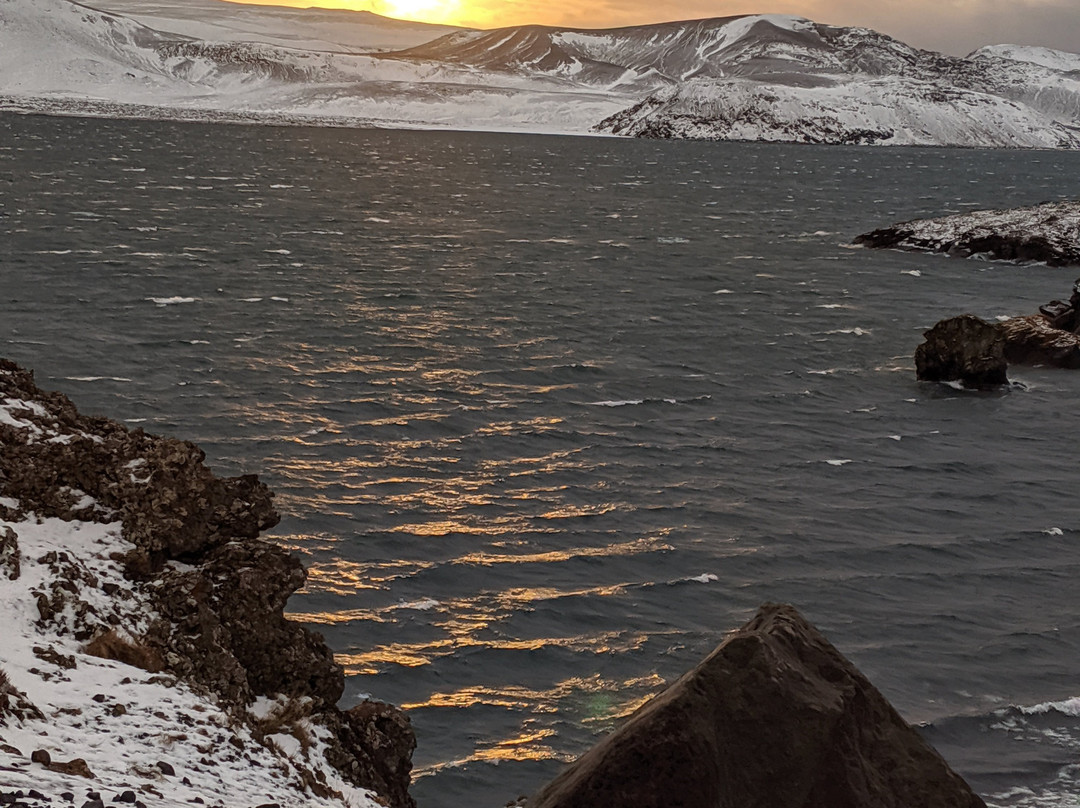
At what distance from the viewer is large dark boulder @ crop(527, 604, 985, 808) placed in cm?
827

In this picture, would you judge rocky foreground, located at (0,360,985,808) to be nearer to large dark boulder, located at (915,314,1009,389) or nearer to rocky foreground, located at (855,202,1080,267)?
large dark boulder, located at (915,314,1009,389)

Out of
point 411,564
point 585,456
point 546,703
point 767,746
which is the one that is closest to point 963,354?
point 585,456

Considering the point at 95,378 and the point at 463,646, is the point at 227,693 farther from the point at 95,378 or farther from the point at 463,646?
the point at 95,378

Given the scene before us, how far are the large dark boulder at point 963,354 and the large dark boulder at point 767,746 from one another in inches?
945

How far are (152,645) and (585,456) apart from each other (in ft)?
49.1

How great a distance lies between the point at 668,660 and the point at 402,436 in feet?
34.0

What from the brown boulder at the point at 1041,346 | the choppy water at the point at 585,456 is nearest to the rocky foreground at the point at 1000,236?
the choppy water at the point at 585,456

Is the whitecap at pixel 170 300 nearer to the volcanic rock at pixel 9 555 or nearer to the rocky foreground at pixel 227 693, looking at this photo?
the rocky foreground at pixel 227 693

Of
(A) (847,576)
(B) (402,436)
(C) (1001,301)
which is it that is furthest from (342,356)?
(C) (1001,301)

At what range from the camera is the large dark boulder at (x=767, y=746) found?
27.1 ft

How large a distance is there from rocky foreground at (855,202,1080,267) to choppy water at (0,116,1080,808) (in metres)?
6.37

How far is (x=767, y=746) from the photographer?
8.52 metres

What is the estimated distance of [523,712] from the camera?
13.9 m

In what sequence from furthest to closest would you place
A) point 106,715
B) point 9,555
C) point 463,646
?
1. point 463,646
2. point 9,555
3. point 106,715
